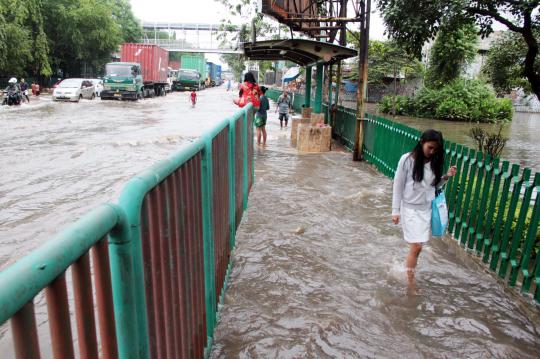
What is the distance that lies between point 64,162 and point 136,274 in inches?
353

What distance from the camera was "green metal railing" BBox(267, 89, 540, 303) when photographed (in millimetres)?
3980

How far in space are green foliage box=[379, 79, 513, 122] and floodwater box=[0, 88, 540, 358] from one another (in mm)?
17444

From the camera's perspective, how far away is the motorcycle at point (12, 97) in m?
23.5

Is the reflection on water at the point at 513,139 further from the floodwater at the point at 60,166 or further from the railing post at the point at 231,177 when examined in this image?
the railing post at the point at 231,177

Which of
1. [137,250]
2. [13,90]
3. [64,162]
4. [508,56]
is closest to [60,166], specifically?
[64,162]

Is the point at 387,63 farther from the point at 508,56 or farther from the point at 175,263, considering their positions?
the point at 175,263

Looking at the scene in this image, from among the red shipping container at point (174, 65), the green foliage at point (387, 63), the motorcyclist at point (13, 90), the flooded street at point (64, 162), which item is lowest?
the flooded street at point (64, 162)

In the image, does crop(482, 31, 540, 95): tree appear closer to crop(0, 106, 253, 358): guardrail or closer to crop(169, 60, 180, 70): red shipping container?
crop(0, 106, 253, 358): guardrail

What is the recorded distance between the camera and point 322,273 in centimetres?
450

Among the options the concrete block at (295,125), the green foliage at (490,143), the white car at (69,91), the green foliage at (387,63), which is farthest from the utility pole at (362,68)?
the white car at (69,91)

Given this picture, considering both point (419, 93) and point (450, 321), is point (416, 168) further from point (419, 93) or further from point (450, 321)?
point (419, 93)

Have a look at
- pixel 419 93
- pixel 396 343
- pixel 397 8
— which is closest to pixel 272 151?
pixel 397 8

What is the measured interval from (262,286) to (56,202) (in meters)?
3.92

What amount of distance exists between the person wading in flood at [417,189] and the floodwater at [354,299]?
0.45 m
